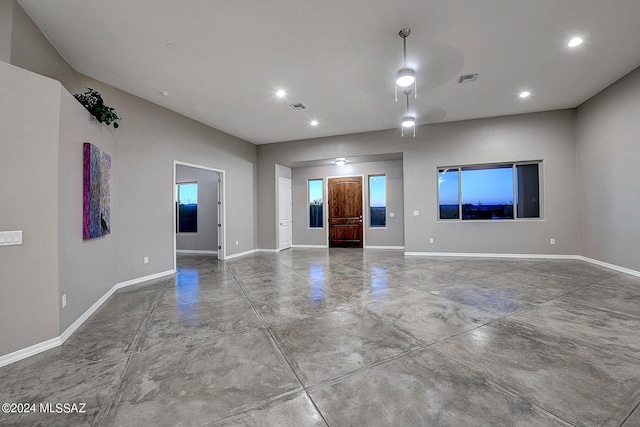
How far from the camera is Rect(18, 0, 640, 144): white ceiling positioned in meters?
2.95

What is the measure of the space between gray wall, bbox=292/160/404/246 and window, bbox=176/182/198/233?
123 inches

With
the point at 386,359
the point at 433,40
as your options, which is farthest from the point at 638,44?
the point at 386,359

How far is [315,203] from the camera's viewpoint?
366 inches

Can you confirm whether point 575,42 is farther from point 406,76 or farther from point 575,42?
point 406,76

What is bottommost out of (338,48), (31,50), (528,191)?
(528,191)

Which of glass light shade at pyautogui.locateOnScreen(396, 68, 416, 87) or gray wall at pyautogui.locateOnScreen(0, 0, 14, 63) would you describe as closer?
gray wall at pyautogui.locateOnScreen(0, 0, 14, 63)

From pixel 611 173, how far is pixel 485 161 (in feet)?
7.11

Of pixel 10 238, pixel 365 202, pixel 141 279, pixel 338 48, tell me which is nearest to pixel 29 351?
pixel 10 238

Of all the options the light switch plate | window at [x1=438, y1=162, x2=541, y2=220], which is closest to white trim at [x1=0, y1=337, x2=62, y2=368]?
the light switch plate

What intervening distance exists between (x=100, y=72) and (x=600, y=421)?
639cm

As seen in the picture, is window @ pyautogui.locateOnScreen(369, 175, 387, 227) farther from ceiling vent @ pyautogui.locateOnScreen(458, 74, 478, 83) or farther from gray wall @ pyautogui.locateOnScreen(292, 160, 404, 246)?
ceiling vent @ pyautogui.locateOnScreen(458, 74, 478, 83)

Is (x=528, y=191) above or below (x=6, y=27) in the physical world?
below

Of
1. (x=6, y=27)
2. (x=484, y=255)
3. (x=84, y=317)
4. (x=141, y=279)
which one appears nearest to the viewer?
(x=6, y=27)

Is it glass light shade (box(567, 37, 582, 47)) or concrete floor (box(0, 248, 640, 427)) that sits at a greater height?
glass light shade (box(567, 37, 582, 47))
